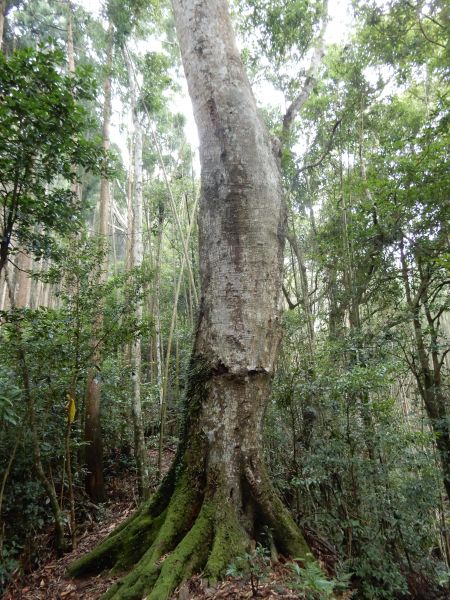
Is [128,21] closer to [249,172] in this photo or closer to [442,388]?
[249,172]

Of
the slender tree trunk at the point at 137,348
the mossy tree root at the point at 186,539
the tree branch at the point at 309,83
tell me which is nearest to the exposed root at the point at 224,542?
the mossy tree root at the point at 186,539

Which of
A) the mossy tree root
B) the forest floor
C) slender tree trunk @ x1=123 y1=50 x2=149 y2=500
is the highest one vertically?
slender tree trunk @ x1=123 y1=50 x2=149 y2=500

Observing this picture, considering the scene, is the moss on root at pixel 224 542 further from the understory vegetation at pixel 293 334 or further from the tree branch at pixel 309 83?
the tree branch at pixel 309 83

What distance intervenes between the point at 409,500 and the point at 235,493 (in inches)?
83.2

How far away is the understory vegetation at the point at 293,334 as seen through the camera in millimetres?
3209

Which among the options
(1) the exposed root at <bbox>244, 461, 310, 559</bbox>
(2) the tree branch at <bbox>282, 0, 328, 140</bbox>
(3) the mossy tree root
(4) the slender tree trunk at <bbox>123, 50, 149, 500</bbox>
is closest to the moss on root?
(3) the mossy tree root

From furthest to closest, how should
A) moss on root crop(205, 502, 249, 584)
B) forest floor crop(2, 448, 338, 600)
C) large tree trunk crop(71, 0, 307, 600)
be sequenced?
large tree trunk crop(71, 0, 307, 600) < moss on root crop(205, 502, 249, 584) < forest floor crop(2, 448, 338, 600)

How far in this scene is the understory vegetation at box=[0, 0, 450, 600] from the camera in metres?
3.21

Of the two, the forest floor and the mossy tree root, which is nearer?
the forest floor

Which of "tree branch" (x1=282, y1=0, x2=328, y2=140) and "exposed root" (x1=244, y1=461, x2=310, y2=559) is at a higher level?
"tree branch" (x1=282, y1=0, x2=328, y2=140)

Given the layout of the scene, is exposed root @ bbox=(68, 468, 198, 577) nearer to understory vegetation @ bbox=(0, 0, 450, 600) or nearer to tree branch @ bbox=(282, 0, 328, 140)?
understory vegetation @ bbox=(0, 0, 450, 600)

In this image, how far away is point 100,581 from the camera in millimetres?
2629

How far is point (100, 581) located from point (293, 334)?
371 centimetres

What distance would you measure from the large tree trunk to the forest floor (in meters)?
0.10
